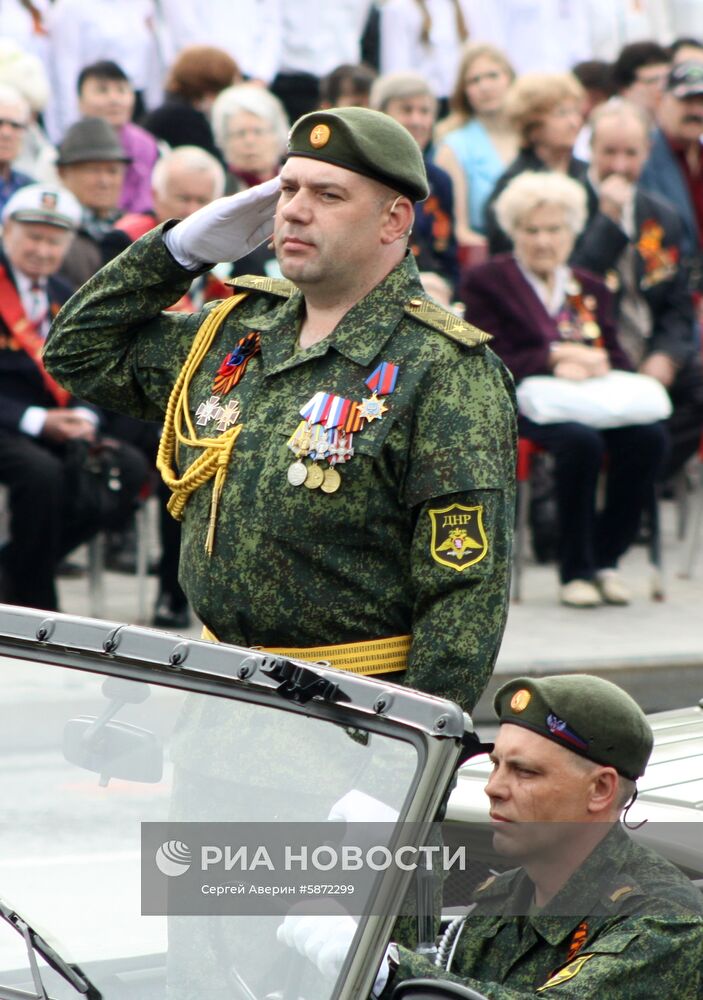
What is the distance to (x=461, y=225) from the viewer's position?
32.1 feet

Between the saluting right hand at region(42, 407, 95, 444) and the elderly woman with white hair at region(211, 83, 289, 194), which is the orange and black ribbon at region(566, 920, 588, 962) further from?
the elderly woman with white hair at region(211, 83, 289, 194)

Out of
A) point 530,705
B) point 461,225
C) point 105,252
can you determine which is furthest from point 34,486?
→ point 530,705

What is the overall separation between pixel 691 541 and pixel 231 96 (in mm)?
3317

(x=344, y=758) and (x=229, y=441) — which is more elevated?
(x=229, y=441)

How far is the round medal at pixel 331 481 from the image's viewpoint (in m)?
2.96

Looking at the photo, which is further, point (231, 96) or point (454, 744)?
point (231, 96)

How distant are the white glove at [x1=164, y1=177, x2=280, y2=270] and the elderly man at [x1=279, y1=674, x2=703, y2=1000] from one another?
101 cm

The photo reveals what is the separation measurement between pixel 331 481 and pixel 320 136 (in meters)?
0.59

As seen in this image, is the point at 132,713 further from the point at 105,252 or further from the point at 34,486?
the point at 105,252

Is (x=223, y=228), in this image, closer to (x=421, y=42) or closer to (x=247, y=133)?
(x=247, y=133)

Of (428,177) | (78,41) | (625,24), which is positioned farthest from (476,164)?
(625,24)

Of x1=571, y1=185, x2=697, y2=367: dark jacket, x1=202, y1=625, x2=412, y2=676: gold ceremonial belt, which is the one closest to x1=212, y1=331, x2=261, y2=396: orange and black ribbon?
x1=202, y1=625, x2=412, y2=676: gold ceremonial belt

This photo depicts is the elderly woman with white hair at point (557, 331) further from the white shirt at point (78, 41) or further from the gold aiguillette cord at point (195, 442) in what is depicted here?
the gold aiguillette cord at point (195, 442)

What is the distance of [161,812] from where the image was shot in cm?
230
